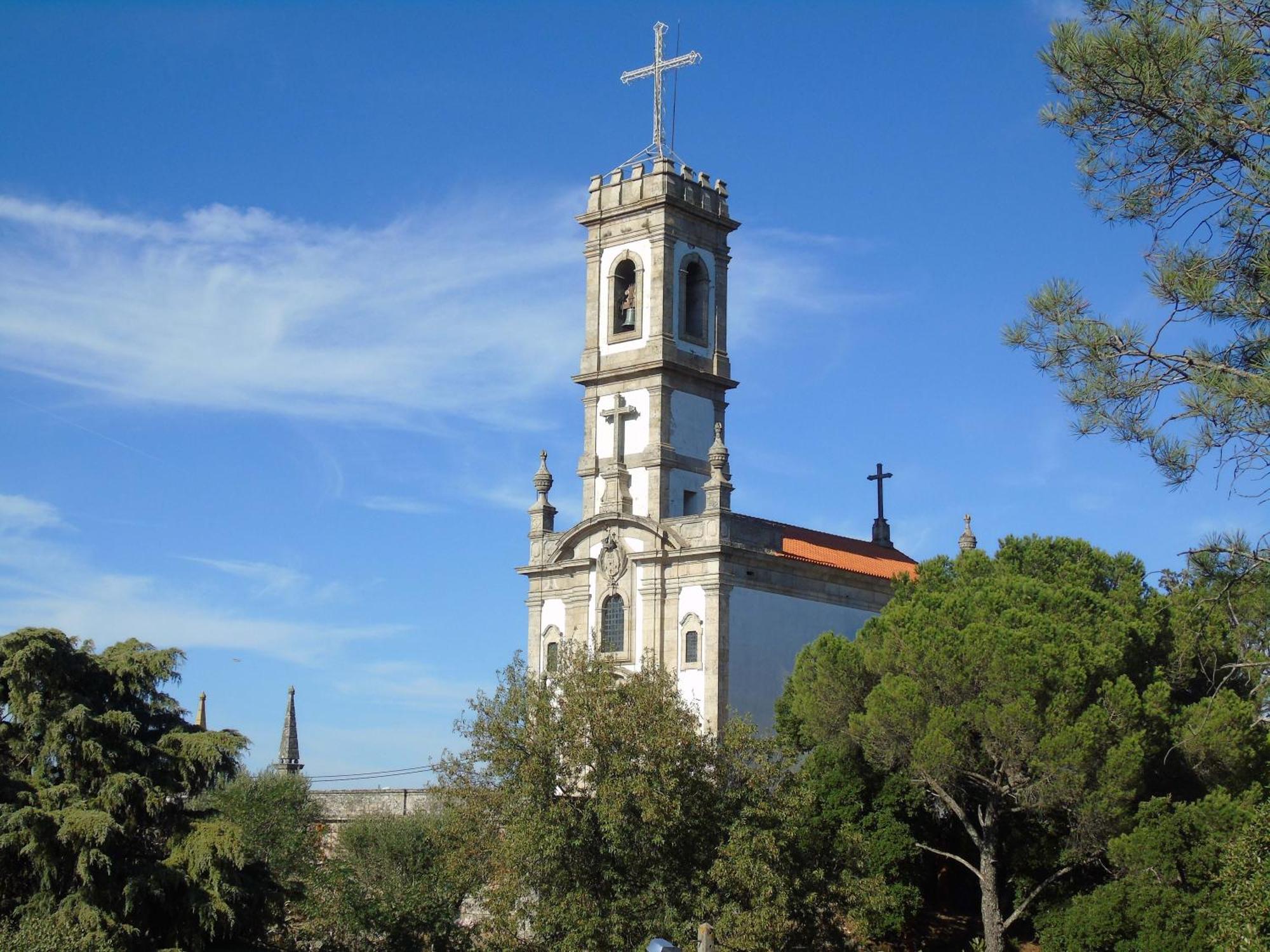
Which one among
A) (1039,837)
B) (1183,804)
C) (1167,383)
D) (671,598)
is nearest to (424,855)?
(671,598)

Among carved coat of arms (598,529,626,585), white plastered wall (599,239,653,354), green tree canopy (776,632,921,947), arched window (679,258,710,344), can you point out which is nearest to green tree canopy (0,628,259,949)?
green tree canopy (776,632,921,947)

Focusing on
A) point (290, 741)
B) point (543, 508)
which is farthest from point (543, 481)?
point (290, 741)

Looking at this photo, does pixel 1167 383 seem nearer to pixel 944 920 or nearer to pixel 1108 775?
pixel 1108 775

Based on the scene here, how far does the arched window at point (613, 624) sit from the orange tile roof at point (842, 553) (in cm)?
409

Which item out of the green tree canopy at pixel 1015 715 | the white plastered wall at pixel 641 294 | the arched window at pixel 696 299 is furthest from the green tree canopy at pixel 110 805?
the arched window at pixel 696 299

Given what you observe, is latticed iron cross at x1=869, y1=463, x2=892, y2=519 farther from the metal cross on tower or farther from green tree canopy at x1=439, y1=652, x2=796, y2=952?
green tree canopy at x1=439, y1=652, x2=796, y2=952

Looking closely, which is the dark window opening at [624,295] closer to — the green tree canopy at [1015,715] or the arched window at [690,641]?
the arched window at [690,641]

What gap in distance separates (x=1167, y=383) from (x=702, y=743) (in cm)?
1506

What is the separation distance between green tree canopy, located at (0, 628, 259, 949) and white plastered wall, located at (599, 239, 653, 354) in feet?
54.4

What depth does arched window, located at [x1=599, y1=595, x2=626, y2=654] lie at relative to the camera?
4228cm

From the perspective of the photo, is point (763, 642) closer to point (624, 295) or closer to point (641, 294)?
point (641, 294)

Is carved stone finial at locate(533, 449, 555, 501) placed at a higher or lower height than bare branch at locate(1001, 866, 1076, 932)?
higher

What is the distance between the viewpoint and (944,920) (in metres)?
38.2

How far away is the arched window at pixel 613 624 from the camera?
4228cm
